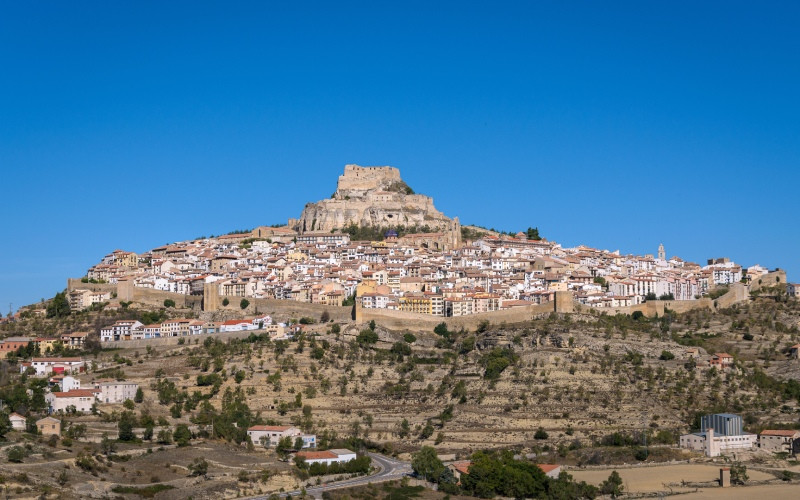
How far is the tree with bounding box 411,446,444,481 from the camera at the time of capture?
42.5 m

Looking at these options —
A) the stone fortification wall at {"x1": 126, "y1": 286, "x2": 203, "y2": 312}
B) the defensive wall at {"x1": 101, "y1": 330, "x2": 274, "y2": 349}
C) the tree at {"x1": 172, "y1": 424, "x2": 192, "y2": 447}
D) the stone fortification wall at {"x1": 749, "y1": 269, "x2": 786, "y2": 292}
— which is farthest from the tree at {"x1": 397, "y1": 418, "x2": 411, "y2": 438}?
the stone fortification wall at {"x1": 749, "y1": 269, "x2": 786, "y2": 292}

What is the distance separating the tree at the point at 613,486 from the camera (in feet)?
136

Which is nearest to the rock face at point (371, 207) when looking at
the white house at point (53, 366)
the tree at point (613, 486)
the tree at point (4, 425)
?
the white house at point (53, 366)

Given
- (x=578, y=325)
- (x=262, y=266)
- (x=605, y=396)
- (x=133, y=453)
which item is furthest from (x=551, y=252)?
(x=133, y=453)

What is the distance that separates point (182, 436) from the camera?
45.3m

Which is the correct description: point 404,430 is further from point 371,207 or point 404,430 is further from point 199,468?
point 371,207

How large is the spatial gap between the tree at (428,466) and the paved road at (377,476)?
25.3 inches

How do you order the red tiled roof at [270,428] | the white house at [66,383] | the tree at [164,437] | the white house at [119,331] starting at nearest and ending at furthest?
the tree at [164,437] < the red tiled roof at [270,428] < the white house at [66,383] < the white house at [119,331]

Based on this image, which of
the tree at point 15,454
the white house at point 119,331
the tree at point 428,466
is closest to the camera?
the tree at point 15,454

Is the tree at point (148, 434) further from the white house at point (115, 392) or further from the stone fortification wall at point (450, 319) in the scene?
the stone fortification wall at point (450, 319)

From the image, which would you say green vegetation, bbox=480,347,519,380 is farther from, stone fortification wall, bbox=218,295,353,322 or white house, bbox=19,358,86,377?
white house, bbox=19,358,86,377

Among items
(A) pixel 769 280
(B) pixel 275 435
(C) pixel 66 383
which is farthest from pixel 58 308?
(A) pixel 769 280

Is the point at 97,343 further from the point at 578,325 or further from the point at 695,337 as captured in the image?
→ the point at 695,337

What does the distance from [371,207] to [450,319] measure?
2508cm
